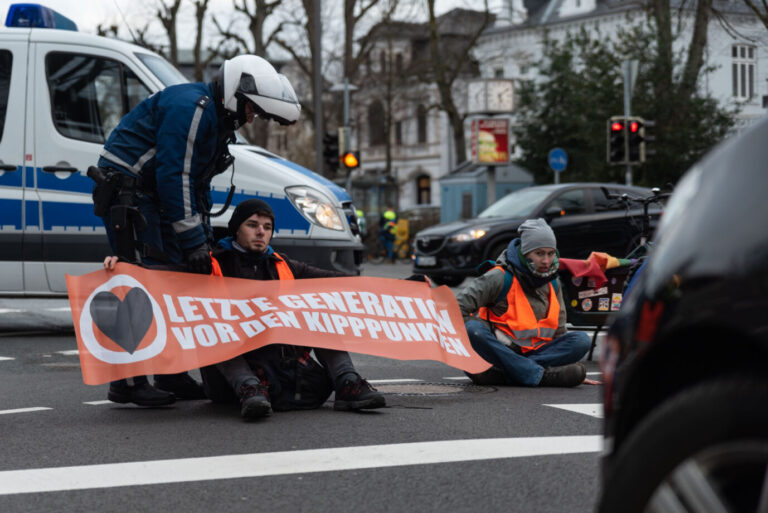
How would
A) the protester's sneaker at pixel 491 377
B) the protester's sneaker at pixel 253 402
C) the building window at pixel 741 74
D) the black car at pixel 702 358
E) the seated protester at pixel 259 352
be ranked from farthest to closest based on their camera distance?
the building window at pixel 741 74
the protester's sneaker at pixel 491 377
the seated protester at pixel 259 352
the protester's sneaker at pixel 253 402
the black car at pixel 702 358

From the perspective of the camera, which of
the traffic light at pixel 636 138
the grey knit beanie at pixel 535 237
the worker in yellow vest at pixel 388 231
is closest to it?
the grey knit beanie at pixel 535 237

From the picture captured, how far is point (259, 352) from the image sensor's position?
632 cm

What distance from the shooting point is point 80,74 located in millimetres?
10266

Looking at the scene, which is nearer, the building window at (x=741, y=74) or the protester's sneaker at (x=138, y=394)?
the protester's sneaker at (x=138, y=394)

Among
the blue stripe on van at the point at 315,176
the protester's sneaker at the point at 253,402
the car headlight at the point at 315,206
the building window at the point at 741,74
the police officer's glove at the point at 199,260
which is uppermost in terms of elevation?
the building window at the point at 741,74

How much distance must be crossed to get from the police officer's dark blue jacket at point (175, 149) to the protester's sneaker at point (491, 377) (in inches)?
→ 81.8

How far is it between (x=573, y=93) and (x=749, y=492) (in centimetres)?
3010

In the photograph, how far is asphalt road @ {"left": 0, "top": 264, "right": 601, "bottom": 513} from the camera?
4.22 m

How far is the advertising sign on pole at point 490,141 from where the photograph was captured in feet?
99.9

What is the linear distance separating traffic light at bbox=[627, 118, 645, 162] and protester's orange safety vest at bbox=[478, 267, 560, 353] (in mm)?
16721

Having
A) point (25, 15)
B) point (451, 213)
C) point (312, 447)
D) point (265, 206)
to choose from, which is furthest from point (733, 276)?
point (451, 213)

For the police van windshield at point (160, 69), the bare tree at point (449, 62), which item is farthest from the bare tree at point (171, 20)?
the police van windshield at point (160, 69)

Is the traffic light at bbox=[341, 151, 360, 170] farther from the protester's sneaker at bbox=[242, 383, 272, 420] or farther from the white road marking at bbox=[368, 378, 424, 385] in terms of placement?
the protester's sneaker at bbox=[242, 383, 272, 420]

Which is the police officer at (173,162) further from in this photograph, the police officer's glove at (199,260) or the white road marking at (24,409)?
the white road marking at (24,409)
